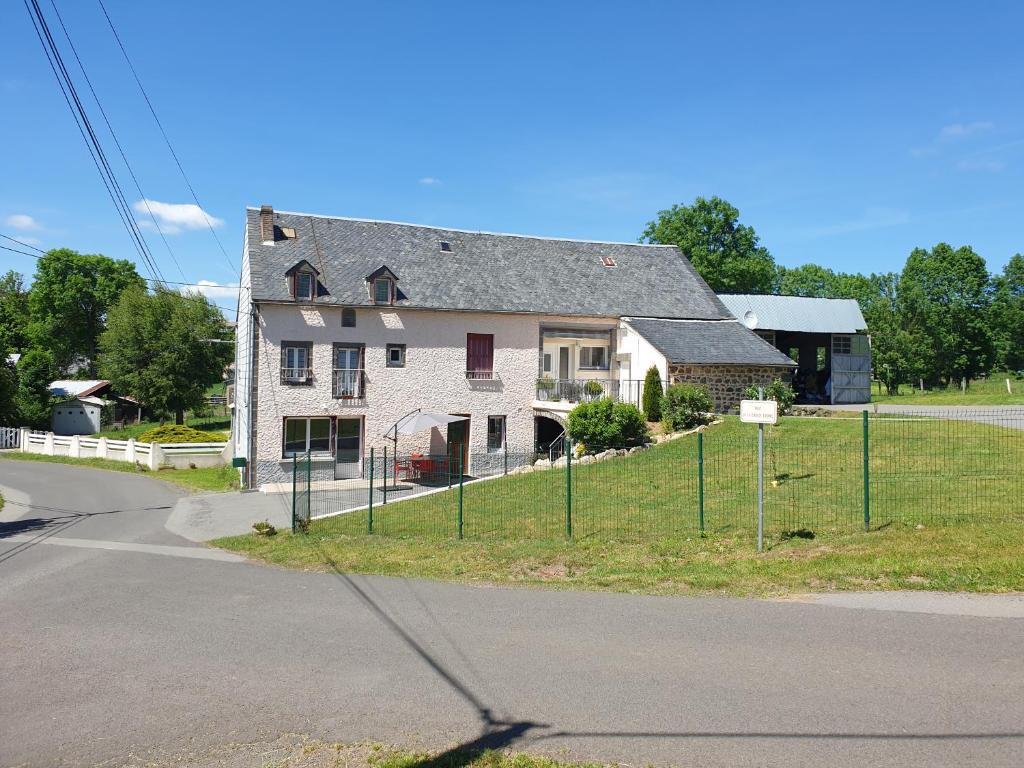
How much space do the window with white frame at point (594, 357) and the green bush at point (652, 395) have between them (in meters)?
4.69

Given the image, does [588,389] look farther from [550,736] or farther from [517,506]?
[550,736]

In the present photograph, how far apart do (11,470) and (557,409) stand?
24.0 metres

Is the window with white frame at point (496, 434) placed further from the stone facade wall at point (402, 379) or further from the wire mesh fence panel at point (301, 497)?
the wire mesh fence panel at point (301, 497)

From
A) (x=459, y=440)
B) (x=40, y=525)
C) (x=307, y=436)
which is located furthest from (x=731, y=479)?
(x=40, y=525)

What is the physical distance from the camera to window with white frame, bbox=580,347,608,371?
96.8ft

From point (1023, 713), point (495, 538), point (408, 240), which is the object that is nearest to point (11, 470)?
point (408, 240)

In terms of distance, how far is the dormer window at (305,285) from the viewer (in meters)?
25.0

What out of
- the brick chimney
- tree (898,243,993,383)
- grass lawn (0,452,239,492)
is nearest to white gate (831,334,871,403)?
the brick chimney

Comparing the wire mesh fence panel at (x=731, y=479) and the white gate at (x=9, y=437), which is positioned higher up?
the wire mesh fence panel at (x=731, y=479)

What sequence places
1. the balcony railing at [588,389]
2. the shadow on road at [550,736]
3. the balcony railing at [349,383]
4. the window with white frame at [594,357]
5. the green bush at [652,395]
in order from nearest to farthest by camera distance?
1. the shadow on road at [550,736]
2. the green bush at [652,395]
3. the balcony railing at [349,383]
4. the balcony railing at [588,389]
5. the window with white frame at [594,357]

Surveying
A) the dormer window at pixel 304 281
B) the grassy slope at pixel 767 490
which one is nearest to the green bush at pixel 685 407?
the grassy slope at pixel 767 490

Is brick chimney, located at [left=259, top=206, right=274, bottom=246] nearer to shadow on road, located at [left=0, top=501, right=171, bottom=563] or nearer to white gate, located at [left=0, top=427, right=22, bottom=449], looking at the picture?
shadow on road, located at [left=0, top=501, right=171, bottom=563]

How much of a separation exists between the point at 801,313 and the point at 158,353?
3611cm

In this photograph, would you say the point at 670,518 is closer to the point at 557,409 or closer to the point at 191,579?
the point at 191,579
